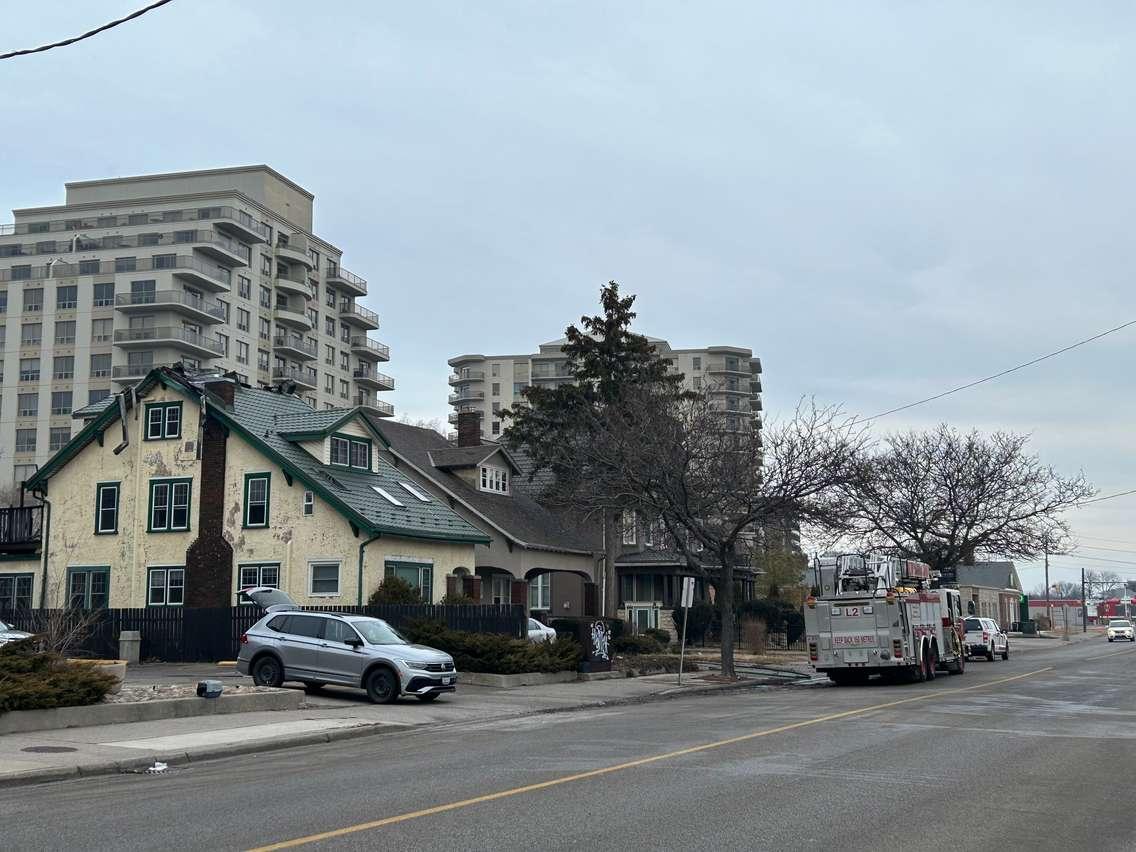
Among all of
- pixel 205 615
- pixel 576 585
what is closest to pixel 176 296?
pixel 576 585

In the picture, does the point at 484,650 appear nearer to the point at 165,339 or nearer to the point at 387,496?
the point at 387,496

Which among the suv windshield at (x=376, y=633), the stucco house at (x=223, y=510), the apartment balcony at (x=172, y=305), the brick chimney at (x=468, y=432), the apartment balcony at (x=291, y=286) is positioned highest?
the apartment balcony at (x=291, y=286)

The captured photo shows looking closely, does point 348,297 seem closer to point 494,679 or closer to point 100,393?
point 100,393

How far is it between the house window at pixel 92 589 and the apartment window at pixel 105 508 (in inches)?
50.2

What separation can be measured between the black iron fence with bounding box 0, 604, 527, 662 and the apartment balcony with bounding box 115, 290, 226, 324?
2054 inches

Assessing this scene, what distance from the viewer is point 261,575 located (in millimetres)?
36406

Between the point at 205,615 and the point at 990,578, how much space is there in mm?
92397

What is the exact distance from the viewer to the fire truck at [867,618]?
30.1 metres

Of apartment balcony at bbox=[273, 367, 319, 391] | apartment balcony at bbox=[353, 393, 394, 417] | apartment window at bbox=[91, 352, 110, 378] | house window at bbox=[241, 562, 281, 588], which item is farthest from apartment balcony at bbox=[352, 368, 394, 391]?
house window at bbox=[241, 562, 281, 588]

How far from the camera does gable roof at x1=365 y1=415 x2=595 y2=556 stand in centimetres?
4722

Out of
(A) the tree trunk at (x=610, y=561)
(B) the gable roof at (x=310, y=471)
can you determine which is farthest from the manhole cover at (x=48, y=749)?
(A) the tree trunk at (x=610, y=561)

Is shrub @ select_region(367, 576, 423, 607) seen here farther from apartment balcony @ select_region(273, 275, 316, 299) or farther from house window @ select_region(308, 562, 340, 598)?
apartment balcony @ select_region(273, 275, 316, 299)

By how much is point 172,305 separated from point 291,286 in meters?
13.4

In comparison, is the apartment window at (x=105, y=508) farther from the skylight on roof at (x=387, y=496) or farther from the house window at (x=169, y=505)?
the skylight on roof at (x=387, y=496)
